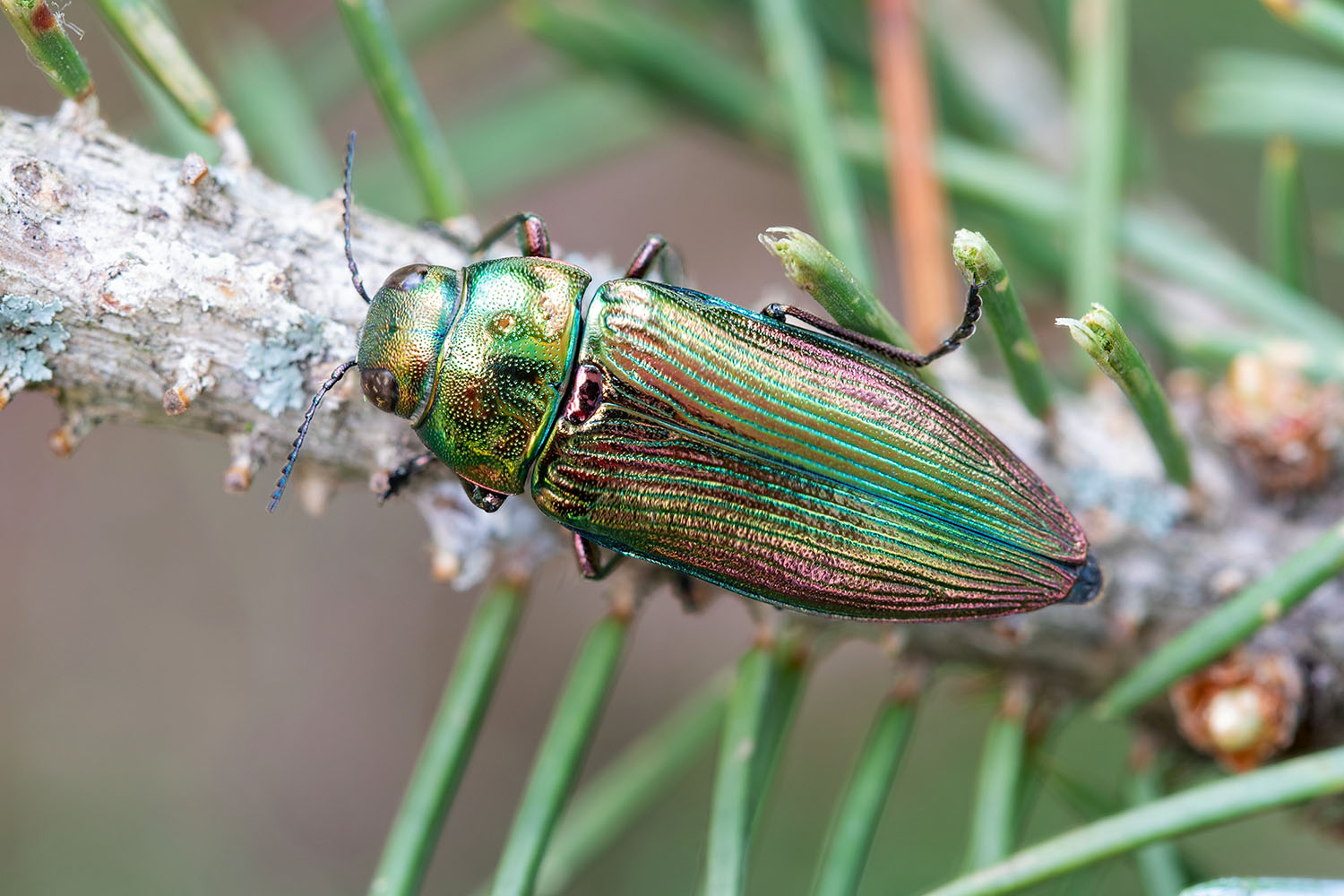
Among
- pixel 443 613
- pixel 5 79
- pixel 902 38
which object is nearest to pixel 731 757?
pixel 902 38

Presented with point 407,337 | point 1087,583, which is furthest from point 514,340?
point 1087,583

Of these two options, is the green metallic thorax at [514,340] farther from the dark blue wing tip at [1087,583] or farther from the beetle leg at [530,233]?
the dark blue wing tip at [1087,583]

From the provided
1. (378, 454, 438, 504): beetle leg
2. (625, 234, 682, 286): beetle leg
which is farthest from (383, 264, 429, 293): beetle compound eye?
(625, 234, 682, 286): beetle leg

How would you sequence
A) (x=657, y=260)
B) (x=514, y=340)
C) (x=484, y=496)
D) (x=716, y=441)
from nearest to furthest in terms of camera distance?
(x=484, y=496) < (x=716, y=441) < (x=514, y=340) < (x=657, y=260)

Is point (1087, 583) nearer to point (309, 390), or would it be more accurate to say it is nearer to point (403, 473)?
point (403, 473)

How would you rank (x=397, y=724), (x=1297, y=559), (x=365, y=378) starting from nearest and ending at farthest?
(x=1297, y=559) < (x=365, y=378) < (x=397, y=724)

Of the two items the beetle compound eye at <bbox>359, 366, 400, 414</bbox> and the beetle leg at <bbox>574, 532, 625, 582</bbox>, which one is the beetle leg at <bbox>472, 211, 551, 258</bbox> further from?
the beetle leg at <bbox>574, 532, 625, 582</bbox>

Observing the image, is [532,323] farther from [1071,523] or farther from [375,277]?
[1071,523]
